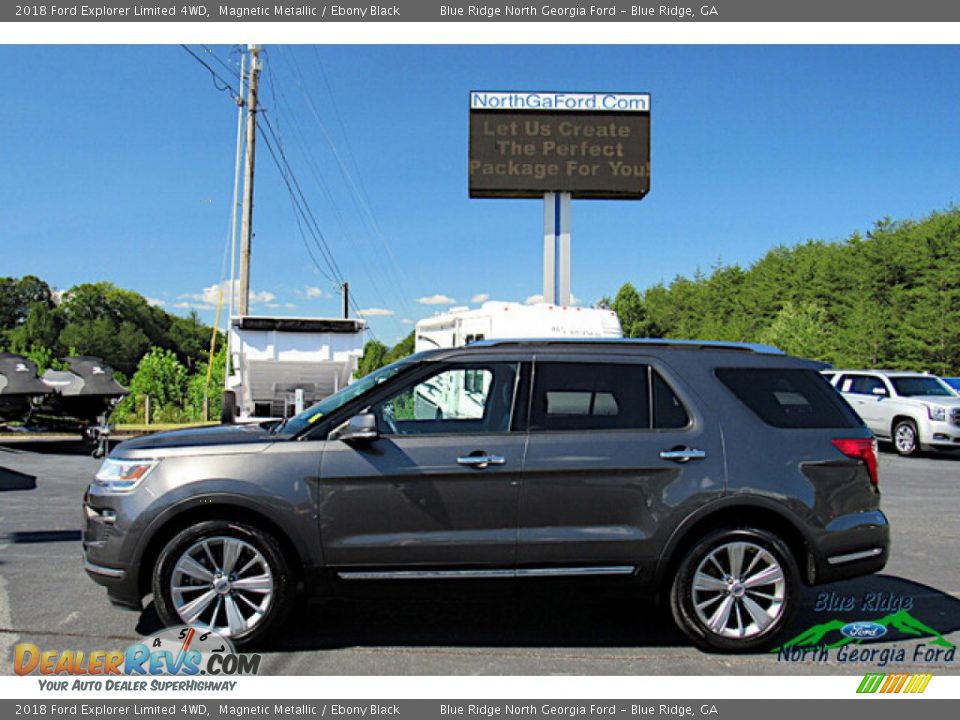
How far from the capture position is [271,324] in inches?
564

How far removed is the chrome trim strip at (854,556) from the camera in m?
4.73

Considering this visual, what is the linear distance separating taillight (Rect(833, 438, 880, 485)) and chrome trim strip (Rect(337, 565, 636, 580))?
4.96ft

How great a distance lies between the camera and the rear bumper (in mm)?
4723

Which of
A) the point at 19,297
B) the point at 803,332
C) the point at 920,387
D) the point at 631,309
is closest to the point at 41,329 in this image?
the point at 19,297

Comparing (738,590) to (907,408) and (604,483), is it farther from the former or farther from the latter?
(907,408)

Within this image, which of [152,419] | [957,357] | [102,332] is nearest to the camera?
[152,419]

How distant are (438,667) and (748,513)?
204cm

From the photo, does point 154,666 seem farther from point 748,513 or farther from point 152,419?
point 152,419

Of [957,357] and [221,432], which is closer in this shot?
[221,432]

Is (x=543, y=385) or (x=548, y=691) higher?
(x=543, y=385)
